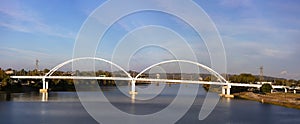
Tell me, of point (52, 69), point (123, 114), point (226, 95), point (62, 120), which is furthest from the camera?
point (52, 69)

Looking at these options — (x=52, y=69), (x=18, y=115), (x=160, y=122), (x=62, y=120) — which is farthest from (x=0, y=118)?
(x=52, y=69)

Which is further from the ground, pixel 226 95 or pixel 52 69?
pixel 52 69

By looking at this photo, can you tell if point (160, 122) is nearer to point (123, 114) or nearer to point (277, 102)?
point (123, 114)

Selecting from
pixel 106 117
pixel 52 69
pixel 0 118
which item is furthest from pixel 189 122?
pixel 52 69

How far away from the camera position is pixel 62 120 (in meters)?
10.9

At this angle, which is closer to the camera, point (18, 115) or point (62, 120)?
point (62, 120)

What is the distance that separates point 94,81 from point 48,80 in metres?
3.73

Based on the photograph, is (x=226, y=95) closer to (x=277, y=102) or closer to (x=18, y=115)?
(x=277, y=102)

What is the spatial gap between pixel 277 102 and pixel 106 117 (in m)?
12.1

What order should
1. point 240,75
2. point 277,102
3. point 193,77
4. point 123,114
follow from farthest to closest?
point 240,75
point 193,77
point 277,102
point 123,114

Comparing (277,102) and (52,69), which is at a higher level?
(52,69)

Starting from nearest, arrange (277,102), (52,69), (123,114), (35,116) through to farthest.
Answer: (35,116)
(123,114)
(277,102)
(52,69)

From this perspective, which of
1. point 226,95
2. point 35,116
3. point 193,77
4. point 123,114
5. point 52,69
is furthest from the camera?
point 193,77

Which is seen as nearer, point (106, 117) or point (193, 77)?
point (106, 117)
